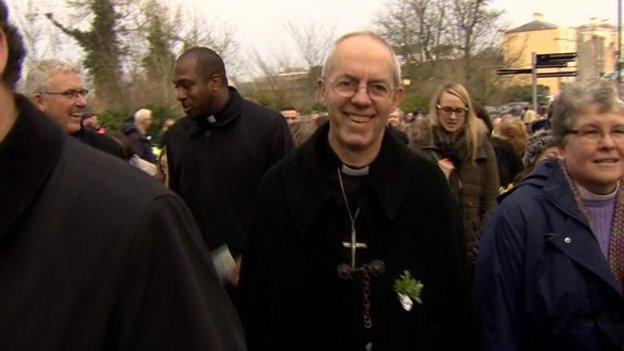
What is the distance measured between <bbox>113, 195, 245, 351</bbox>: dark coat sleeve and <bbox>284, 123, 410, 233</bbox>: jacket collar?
1.70 metres

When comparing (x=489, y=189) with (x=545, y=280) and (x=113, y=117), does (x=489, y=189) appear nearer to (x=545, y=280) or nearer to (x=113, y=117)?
(x=545, y=280)

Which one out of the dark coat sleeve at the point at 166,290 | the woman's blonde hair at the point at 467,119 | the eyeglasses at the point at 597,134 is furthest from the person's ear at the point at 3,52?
the woman's blonde hair at the point at 467,119

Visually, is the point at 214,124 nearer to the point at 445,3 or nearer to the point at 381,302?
the point at 381,302

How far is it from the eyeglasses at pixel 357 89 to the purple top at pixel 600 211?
958 mm

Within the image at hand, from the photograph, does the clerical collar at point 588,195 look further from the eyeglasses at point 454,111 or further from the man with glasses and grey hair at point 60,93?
the man with glasses and grey hair at point 60,93

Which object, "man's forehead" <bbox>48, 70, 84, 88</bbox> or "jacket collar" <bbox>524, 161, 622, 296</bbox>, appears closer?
"jacket collar" <bbox>524, 161, 622, 296</bbox>

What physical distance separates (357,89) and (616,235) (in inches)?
49.1

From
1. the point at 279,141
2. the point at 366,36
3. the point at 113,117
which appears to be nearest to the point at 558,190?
the point at 366,36

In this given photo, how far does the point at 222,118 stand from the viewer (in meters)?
5.30

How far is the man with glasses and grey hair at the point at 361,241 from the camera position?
10.5 ft

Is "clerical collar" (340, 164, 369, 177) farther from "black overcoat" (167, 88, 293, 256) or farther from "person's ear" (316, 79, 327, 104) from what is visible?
"black overcoat" (167, 88, 293, 256)

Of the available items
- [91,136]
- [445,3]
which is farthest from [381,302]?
[445,3]

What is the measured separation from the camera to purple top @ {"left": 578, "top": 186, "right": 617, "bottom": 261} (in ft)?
11.4

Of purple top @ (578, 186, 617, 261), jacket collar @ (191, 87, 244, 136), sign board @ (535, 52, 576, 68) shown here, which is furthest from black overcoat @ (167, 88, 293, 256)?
sign board @ (535, 52, 576, 68)
